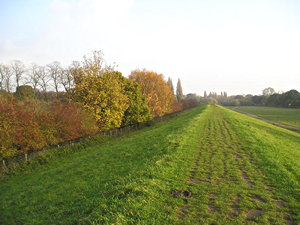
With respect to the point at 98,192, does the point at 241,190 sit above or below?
above

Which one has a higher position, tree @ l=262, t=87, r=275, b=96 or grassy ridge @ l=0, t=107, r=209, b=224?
tree @ l=262, t=87, r=275, b=96

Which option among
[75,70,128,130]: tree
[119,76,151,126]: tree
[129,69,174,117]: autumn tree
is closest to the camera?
[75,70,128,130]: tree

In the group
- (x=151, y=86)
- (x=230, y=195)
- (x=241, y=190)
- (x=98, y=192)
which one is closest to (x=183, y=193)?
(x=230, y=195)

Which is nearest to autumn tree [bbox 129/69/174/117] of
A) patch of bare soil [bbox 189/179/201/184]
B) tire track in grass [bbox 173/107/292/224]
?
tire track in grass [bbox 173/107/292/224]

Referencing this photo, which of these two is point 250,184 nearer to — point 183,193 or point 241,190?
point 241,190

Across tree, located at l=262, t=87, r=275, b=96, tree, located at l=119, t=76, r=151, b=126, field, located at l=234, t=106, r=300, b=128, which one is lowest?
field, located at l=234, t=106, r=300, b=128

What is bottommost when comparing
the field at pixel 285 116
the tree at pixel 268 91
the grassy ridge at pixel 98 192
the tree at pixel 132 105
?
the field at pixel 285 116

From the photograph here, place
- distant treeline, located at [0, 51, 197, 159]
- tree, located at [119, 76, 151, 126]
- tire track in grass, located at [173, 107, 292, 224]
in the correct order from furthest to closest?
tree, located at [119, 76, 151, 126] < distant treeline, located at [0, 51, 197, 159] < tire track in grass, located at [173, 107, 292, 224]

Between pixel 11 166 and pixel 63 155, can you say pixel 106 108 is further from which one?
pixel 11 166

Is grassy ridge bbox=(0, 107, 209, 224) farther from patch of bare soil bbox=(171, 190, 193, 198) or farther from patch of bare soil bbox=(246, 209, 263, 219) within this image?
patch of bare soil bbox=(246, 209, 263, 219)

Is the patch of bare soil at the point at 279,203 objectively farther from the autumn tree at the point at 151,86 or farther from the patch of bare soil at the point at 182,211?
the autumn tree at the point at 151,86

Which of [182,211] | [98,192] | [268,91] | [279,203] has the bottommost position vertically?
[98,192]

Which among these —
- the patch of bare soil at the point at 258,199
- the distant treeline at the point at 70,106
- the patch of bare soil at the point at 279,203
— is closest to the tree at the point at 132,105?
the distant treeline at the point at 70,106

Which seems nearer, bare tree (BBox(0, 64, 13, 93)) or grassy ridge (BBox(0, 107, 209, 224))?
grassy ridge (BBox(0, 107, 209, 224))
